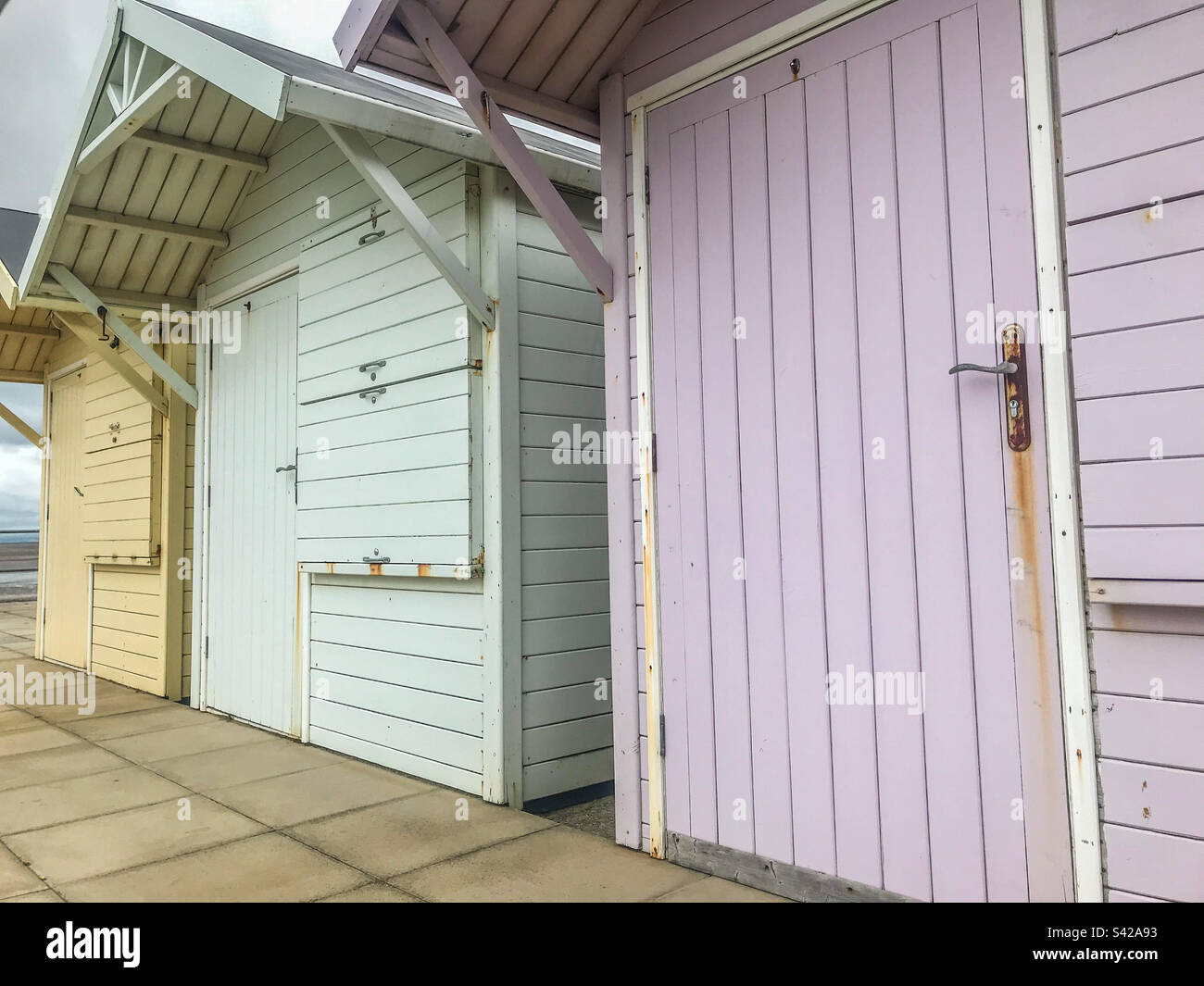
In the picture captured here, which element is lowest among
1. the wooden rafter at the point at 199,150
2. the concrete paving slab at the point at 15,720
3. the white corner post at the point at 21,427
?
the concrete paving slab at the point at 15,720

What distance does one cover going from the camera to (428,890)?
8.73ft

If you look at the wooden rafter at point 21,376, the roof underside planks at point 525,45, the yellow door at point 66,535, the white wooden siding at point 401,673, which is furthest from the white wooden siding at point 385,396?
the wooden rafter at point 21,376

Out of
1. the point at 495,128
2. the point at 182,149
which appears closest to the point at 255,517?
the point at 182,149

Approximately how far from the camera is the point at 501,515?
11.8 feet

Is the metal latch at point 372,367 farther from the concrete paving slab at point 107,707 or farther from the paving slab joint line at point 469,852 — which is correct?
the concrete paving slab at point 107,707

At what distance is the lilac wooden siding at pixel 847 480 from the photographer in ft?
6.84

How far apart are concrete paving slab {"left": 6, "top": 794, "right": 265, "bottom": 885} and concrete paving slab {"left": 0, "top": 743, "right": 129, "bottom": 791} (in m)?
0.85

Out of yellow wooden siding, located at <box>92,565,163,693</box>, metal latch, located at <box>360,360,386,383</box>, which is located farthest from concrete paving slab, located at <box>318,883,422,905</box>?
yellow wooden siding, located at <box>92,565,163,693</box>

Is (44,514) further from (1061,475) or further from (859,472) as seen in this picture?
(1061,475)

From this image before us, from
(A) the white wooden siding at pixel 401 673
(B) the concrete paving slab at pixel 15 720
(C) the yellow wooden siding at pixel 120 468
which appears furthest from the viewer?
(C) the yellow wooden siding at pixel 120 468

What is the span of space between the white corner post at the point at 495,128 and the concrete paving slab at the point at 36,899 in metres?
2.57

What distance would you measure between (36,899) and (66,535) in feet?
20.0

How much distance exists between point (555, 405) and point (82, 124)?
110 inches
